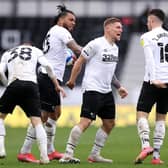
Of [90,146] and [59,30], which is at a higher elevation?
[59,30]

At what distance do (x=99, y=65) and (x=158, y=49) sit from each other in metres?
0.95

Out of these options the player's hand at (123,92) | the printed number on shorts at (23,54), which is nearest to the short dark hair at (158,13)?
the player's hand at (123,92)

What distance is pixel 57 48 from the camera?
13328 mm

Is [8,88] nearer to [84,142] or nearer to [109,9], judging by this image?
[84,142]

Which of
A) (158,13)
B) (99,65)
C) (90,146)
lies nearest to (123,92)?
(99,65)

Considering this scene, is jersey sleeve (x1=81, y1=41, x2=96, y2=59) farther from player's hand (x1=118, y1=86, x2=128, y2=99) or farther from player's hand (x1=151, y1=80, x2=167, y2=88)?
player's hand (x1=151, y1=80, x2=167, y2=88)

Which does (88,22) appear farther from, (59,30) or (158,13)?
(158,13)

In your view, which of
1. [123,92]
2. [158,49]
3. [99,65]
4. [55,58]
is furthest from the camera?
[55,58]

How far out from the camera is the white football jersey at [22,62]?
12.4 metres

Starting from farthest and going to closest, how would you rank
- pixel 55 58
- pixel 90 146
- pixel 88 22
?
pixel 88 22 < pixel 90 146 < pixel 55 58

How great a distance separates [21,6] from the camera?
4150 centimetres

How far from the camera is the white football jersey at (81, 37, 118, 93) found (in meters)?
12.3

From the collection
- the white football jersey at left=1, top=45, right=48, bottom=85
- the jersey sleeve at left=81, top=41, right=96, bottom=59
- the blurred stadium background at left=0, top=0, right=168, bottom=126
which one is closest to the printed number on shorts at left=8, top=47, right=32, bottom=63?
the white football jersey at left=1, top=45, right=48, bottom=85

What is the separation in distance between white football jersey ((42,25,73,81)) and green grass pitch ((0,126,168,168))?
1.61 metres
